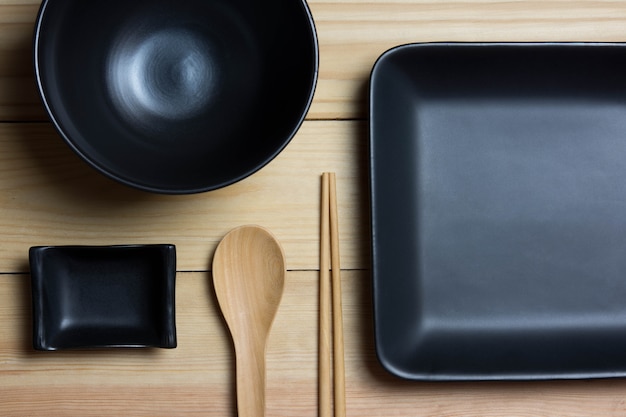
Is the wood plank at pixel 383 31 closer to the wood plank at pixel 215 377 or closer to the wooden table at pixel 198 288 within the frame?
the wooden table at pixel 198 288

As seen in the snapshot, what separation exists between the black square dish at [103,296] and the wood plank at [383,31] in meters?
0.15

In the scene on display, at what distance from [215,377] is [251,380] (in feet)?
0.13

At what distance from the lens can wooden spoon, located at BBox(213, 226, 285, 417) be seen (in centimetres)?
74

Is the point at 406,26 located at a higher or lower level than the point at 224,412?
higher

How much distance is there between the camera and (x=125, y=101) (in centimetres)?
74

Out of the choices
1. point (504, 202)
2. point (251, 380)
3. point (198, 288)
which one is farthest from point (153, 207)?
point (504, 202)

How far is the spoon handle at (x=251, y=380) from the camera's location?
73 centimetres

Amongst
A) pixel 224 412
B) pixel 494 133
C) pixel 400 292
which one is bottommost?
pixel 224 412

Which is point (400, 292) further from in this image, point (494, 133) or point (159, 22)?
point (159, 22)

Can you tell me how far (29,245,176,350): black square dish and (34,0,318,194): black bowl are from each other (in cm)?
10

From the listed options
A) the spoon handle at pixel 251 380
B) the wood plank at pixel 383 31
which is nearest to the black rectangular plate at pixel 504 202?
the wood plank at pixel 383 31

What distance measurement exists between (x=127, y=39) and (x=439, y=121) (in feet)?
1.06

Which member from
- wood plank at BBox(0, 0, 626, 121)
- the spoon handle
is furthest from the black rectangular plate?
the spoon handle

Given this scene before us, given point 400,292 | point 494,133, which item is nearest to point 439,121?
point 494,133
